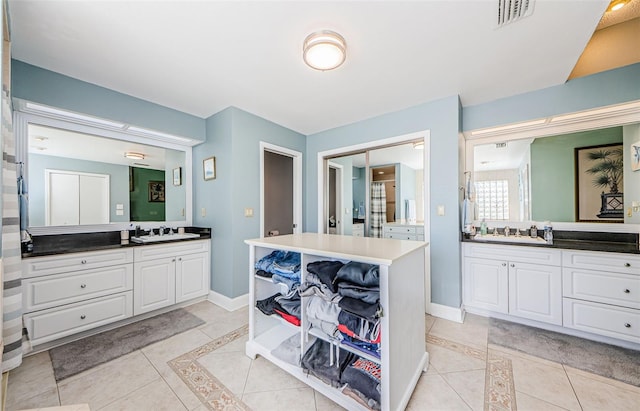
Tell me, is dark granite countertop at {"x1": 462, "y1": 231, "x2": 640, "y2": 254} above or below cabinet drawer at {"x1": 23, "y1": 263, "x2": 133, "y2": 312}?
above

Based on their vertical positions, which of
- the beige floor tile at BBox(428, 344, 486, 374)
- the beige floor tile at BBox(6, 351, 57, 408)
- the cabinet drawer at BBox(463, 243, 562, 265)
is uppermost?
the cabinet drawer at BBox(463, 243, 562, 265)

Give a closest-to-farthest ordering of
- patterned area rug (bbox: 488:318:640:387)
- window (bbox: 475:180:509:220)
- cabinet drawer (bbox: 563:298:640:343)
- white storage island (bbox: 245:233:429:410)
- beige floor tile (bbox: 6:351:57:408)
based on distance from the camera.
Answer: white storage island (bbox: 245:233:429:410)
beige floor tile (bbox: 6:351:57:408)
patterned area rug (bbox: 488:318:640:387)
cabinet drawer (bbox: 563:298:640:343)
window (bbox: 475:180:509:220)

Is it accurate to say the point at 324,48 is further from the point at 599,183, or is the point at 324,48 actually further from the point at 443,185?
the point at 599,183

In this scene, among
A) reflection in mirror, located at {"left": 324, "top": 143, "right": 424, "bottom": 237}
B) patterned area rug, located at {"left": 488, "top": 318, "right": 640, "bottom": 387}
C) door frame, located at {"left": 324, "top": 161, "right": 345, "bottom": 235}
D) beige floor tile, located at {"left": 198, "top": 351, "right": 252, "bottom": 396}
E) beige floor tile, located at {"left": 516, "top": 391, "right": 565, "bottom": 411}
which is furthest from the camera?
door frame, located at {"left": 324, "top": 161, "right": 345, "bottom": 235}

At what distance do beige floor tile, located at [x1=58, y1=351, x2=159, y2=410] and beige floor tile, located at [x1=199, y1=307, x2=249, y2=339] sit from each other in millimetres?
570

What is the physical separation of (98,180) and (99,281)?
1195mm

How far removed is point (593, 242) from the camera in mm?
2457

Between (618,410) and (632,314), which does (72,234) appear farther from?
(632,314)

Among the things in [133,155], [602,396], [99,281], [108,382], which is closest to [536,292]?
[602,396]

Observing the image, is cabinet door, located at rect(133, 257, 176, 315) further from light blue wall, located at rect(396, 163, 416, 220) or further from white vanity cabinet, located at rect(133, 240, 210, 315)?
light blue wall, located at rect(396, 163, 416, 220)

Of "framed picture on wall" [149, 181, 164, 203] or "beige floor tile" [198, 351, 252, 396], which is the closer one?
"beige floor tile" [198, 351, 252, 396]

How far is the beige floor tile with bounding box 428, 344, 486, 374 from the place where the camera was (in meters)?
1.87

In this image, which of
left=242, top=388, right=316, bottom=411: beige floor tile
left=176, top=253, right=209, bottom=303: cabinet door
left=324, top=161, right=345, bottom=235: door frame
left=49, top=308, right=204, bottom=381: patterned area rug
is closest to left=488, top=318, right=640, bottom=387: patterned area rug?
left=242, top=388, right=316, bottom=411: beige floor tile

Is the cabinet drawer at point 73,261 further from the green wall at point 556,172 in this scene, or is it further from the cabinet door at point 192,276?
the green wall at point 556,172
